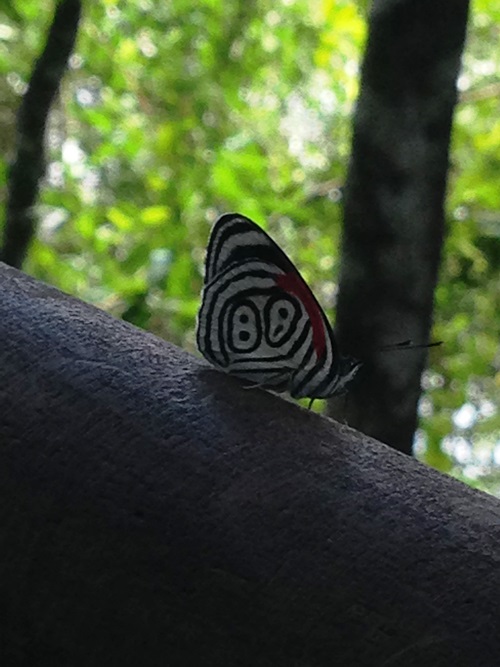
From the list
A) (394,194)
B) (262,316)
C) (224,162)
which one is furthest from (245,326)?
(224,162)

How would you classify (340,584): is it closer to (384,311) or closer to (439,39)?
(384,311)

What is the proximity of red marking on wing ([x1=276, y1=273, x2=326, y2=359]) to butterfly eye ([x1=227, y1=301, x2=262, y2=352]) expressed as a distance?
3cm

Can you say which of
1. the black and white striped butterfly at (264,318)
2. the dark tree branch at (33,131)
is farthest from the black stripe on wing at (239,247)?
the dark tree branch at (33,131)

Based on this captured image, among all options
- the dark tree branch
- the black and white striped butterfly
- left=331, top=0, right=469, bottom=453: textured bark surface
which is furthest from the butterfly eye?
the dark tree branch

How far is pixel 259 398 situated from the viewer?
A: 1.77 feet

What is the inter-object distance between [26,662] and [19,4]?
49.6 inches

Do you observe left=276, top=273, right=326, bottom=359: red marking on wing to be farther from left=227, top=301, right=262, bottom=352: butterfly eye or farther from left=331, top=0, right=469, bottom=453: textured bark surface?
left=331, top=0, right=469, bottom=453: textured bark surface

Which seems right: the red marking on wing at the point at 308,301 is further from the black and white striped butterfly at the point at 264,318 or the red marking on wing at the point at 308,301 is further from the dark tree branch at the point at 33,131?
the dark tree branch at the point at 33,131

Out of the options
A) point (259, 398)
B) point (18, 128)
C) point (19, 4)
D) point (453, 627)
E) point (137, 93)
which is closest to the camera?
point (453, 627)

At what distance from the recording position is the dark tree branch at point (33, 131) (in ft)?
A: 3.54

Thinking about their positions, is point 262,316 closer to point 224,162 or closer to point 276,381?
point 276,381

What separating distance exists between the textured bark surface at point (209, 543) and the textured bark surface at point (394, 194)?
36 centimetres

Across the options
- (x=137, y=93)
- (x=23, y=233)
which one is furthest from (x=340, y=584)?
(x=137, y=93)

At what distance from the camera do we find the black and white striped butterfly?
661mm
